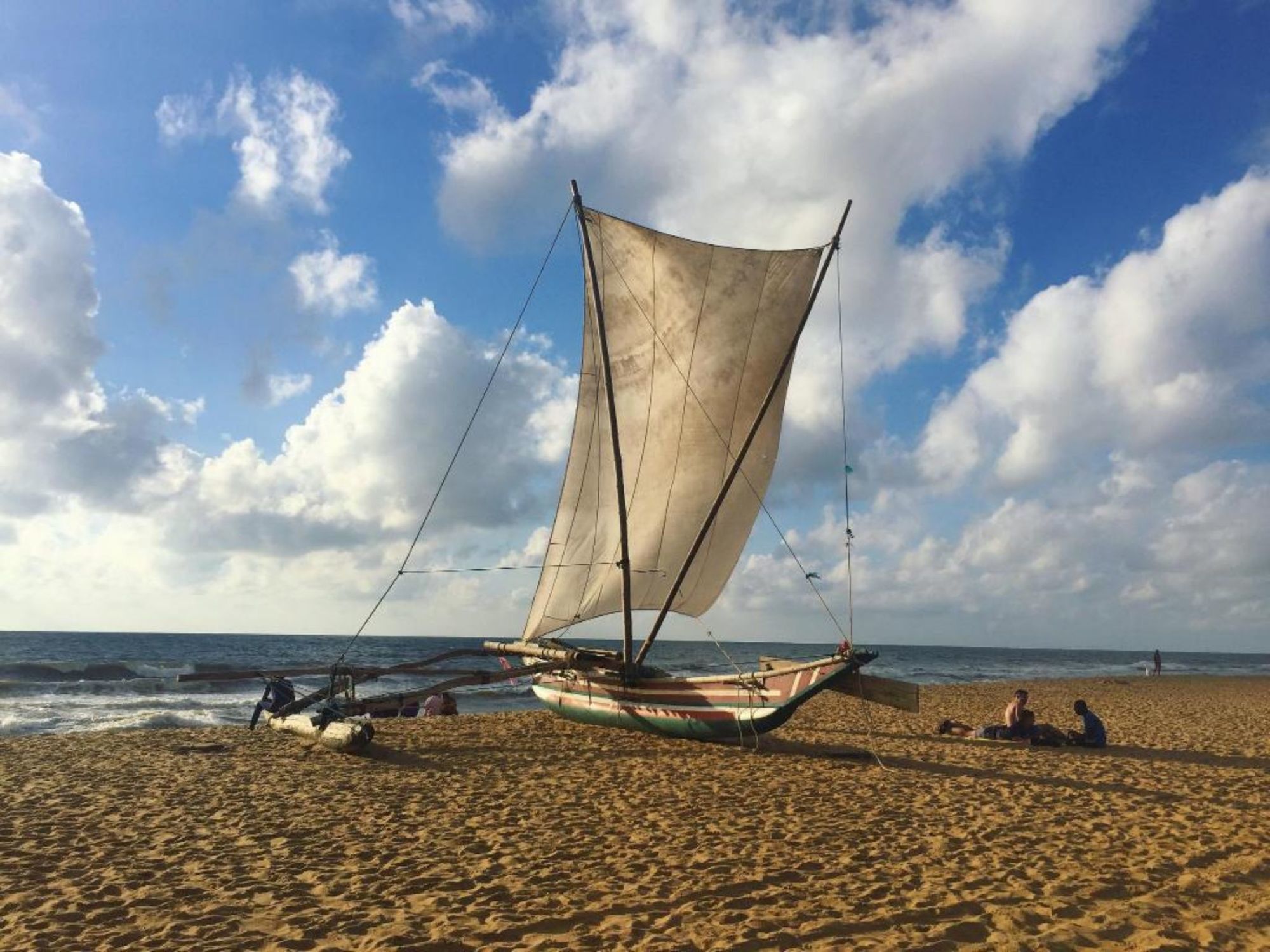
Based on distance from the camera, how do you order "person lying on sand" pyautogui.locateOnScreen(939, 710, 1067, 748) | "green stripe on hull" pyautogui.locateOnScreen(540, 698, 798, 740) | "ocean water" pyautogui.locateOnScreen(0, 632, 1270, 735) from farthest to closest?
1. "ocean water" pyautogui.locateOnScreen(0, 632, 1270, 735)
2. "person lying on sand" pyautogui.locateOnScreen(939, 710, 1067, 748)
3. "green stripe on hull" pyautogui.locateOnScreen(540, 698, 798, 740)

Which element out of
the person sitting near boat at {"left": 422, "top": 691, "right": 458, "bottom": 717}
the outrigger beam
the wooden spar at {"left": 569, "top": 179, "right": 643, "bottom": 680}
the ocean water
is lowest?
the ocean water

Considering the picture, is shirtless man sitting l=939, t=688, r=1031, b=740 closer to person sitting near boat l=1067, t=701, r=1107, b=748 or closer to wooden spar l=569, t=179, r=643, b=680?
person sitting near boat l=1067, t=701, r=1107, b=748

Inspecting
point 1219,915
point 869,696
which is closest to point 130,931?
point 1219,915

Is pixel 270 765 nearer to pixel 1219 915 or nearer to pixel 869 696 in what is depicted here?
pixel 869 696

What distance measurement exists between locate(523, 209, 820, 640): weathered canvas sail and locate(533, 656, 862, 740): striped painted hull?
92.0 inches

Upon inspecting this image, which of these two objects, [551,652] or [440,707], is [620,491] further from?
[440,707]

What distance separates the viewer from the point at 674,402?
17016 mm

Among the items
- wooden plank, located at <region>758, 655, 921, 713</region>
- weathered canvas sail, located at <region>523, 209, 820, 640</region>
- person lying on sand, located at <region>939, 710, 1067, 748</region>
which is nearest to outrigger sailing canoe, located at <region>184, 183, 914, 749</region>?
weathered canvas sail, located at <region>523, 209, 820, 640</region>

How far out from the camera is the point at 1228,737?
1694 centimetres

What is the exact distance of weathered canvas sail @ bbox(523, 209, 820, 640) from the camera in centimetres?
1644

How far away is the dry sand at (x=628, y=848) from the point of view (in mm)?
5688

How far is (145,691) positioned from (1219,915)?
131 feet

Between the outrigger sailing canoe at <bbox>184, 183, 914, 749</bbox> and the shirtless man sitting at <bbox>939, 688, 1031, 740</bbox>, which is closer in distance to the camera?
the shirtless man sitting at <bbox>939, 688, 1031, 740</bbox>

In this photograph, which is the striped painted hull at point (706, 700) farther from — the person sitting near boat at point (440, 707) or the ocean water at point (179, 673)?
the person sitting near boat at point (440, 707)
